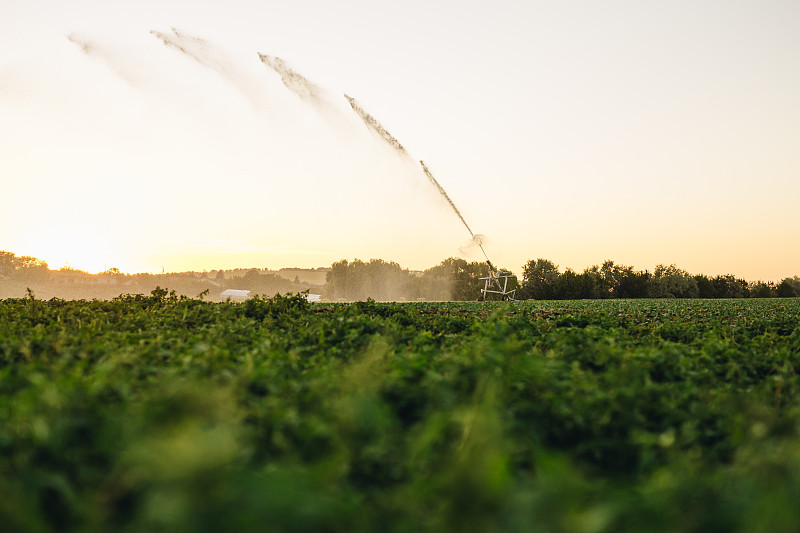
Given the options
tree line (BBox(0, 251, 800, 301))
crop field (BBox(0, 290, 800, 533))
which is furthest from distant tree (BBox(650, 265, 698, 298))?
crop field (BBox(0, 290, 800, 533))

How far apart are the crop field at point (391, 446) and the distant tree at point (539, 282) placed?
3269 inches

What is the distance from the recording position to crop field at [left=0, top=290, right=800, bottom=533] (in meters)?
1.77

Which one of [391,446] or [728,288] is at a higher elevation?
[728,288]

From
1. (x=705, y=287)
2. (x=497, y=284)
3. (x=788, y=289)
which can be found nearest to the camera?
(x=497, y=284)

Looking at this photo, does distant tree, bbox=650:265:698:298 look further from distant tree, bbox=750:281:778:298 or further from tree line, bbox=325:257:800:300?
distant tree, bbox=750:281:778:298

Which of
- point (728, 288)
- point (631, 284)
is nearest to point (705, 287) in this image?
point (728, 288)

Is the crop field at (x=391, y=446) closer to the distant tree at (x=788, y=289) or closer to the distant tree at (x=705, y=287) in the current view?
the distant tree at (x=705, y=287)

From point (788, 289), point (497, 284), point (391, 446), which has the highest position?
point (788, 289)

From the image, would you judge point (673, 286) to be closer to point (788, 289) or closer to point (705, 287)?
point (705, 287)

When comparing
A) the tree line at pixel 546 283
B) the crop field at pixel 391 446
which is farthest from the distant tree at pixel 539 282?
the crop field at pixel 391 446

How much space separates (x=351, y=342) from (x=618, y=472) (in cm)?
491

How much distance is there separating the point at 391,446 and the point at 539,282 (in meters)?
90.7

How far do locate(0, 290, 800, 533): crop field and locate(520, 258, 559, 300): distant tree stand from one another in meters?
83.0

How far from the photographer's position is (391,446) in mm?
3258
